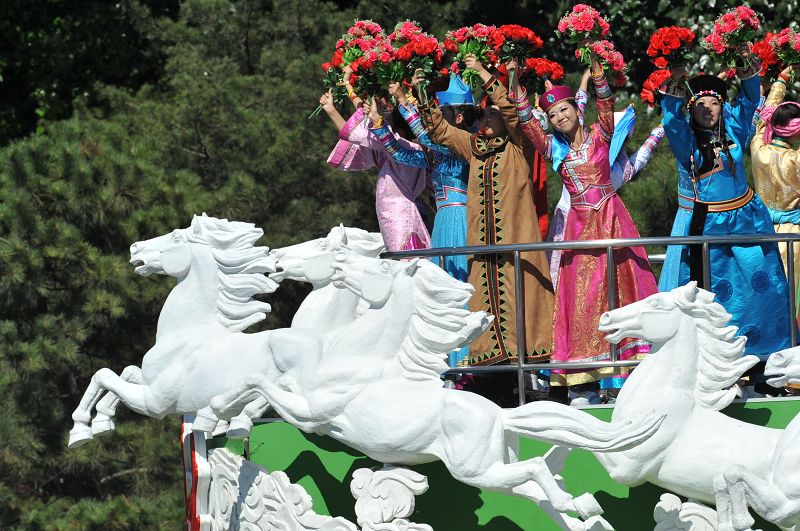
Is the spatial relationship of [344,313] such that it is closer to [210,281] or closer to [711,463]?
[210,281]

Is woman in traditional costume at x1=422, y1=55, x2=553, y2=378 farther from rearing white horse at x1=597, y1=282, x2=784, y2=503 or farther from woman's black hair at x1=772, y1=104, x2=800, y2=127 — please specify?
woman's black hair at x1=772, y1=104, x2=800, y2=127

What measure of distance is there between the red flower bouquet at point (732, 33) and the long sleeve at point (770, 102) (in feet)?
2.86

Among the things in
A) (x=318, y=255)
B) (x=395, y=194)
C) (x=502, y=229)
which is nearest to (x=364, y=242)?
(x=318, y=255)

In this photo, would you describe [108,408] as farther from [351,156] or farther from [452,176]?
[351,156]

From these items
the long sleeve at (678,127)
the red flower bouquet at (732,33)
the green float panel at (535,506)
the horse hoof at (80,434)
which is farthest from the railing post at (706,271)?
the horse hoof at (80,434)

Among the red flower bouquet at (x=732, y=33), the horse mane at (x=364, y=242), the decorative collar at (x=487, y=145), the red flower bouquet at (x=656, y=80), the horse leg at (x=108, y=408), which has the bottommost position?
the horse leg at (x=108, y=408)

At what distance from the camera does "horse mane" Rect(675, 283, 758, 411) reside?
8.29 m

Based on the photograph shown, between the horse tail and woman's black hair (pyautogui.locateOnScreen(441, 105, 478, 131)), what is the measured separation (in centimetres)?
261

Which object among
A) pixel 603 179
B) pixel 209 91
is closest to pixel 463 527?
pixel 603 179

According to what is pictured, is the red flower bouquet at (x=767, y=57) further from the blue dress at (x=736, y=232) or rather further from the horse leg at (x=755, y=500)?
the horse leg at (x=755, y=500)

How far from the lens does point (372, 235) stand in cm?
950

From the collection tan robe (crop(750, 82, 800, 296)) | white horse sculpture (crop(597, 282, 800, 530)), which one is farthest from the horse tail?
tan robe (crop(750, 82, 800, 296))

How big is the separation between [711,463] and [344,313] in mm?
2176

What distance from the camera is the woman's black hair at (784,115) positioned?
417 inches
